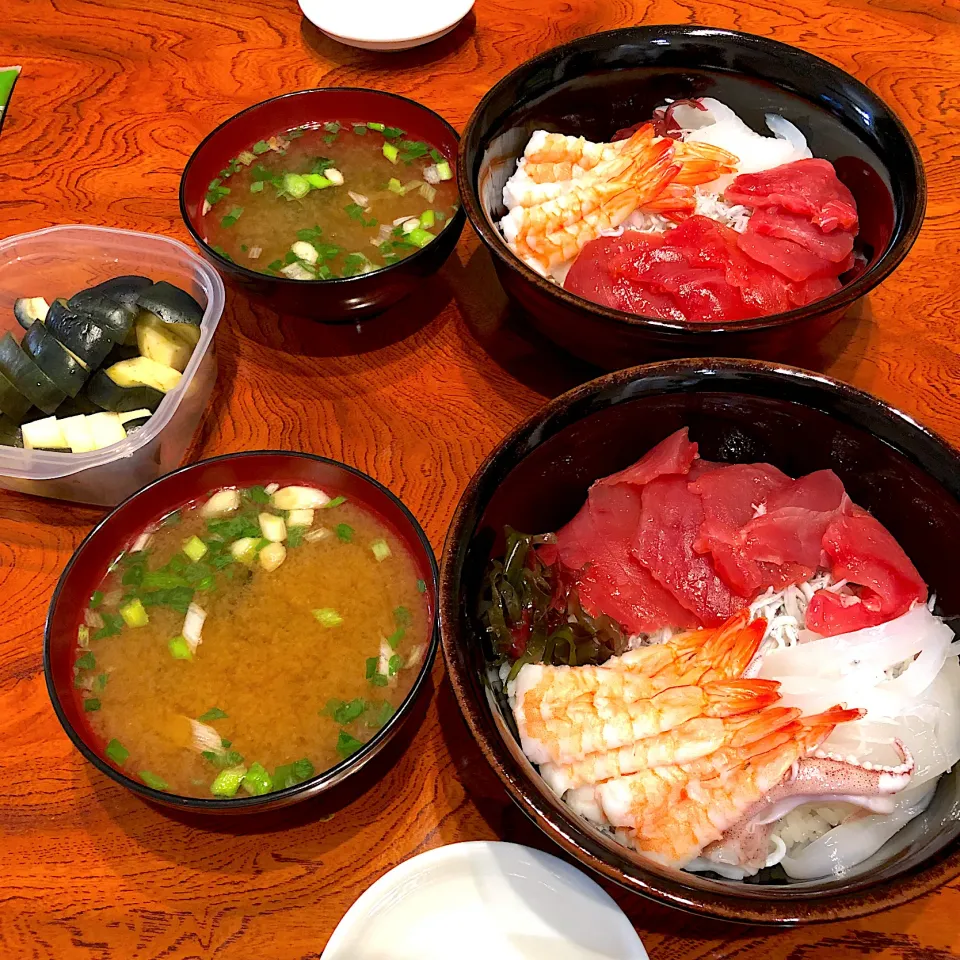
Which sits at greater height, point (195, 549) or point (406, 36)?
point (406, 36)

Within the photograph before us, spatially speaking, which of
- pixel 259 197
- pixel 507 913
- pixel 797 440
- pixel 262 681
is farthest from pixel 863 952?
pixel 259 197

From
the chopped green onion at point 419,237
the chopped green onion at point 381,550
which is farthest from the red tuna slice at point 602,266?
the chopped green onion at point 381,550

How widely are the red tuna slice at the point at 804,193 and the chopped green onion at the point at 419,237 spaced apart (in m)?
0.69

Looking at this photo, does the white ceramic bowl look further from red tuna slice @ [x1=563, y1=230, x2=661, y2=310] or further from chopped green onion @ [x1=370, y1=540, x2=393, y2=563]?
chopped green onion @ [x1=370, y1=540, x2=393, y2=563]

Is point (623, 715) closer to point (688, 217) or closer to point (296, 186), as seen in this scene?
point (688, 217)

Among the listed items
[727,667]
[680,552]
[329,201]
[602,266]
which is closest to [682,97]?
[602,266]

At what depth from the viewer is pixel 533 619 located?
127cm

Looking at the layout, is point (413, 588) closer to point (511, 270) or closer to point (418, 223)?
point (511, 270)

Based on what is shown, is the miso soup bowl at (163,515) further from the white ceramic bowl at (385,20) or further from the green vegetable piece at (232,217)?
the white ceramic bowl at (385,20)

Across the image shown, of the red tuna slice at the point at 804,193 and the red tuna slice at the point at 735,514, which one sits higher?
the red tuna slice at the point at 804,193

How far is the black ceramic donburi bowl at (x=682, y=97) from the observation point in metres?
1.45

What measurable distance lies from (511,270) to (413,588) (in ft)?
2.07

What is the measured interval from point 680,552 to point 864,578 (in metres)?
0.28

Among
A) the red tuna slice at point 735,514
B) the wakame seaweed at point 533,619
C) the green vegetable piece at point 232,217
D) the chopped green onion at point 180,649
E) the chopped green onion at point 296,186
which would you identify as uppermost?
the red tuna slice at point 735,514
